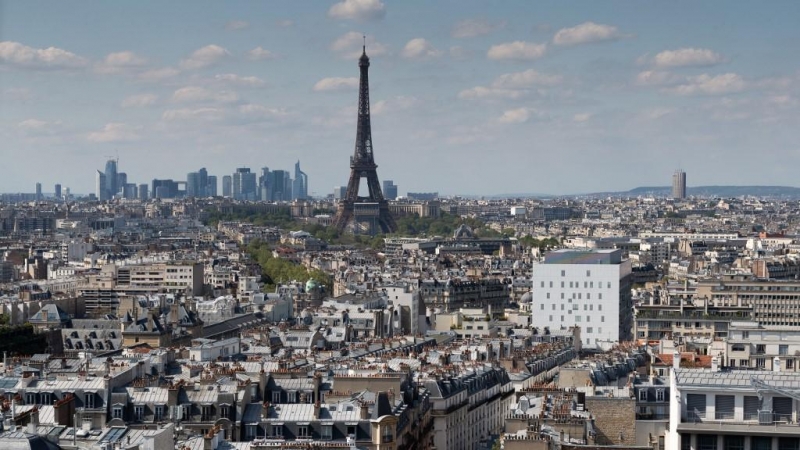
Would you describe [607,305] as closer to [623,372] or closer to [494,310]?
[494,310]

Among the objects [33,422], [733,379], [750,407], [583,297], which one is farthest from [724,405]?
[583,297]

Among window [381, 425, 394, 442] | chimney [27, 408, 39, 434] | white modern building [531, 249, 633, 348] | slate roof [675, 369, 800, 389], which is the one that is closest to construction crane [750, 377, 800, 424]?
slate roof [675, 369, 800, 389]

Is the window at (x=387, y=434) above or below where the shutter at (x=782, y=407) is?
below

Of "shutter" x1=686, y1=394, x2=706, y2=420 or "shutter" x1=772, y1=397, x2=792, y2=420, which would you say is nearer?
"shutter" x1=772, y1=397, x2=792, y2=420

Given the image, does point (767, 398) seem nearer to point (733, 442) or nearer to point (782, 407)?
point (782, 407)

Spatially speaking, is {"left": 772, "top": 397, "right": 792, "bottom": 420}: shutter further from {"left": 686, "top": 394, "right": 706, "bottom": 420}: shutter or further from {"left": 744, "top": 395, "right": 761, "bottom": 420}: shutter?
{"left": 686, "top": 394, "right": 706, "bottom": 420}: shutter

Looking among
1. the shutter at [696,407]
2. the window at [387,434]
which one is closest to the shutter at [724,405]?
the shutter at [696,407]

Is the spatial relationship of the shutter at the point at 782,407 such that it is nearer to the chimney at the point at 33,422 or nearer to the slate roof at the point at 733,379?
the slate roof at the point at 733,379
